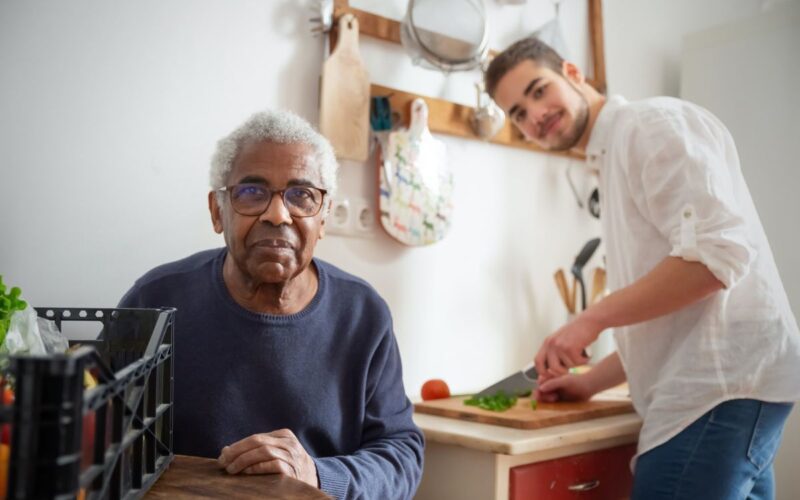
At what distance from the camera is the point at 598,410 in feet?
5.09

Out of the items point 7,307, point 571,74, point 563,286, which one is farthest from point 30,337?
point 563,286

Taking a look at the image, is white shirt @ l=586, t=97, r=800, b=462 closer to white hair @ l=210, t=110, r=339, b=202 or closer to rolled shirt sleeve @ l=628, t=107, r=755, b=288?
rolled shirt sleeve @ l=628, t=107, r=755, b=288

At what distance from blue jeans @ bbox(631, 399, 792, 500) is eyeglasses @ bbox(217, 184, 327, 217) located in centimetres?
80

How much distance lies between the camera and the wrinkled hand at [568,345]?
1.38 metres

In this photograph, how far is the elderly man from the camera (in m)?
1.07

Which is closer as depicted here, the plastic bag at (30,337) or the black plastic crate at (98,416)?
the black plastic crate at (98,416)

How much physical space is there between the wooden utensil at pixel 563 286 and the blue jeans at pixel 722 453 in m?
0.82

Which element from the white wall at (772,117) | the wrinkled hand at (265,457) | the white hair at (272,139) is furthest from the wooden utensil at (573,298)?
the wrinkled hand at (265,457)

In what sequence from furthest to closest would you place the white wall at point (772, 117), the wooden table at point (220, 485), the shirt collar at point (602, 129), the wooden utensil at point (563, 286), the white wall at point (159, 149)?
1. the wooden utensil at point (563, 286)
2. the white wall at point (772, 117)
3. the shirt collar at point (602, 129)
4. the white wall at point (159, 149)
5. the wooden table at point (220, 485)

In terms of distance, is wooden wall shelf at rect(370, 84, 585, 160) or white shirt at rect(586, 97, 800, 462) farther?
wooden wall shelf at rect(370, 84, 585, 160)

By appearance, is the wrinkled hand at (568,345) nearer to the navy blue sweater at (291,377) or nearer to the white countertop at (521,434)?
the white countertop at (521,434)

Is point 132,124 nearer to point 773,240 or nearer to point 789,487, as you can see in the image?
point 773,240

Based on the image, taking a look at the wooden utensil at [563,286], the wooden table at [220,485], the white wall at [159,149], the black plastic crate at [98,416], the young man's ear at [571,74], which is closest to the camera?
the black plastic crate at [98,416]

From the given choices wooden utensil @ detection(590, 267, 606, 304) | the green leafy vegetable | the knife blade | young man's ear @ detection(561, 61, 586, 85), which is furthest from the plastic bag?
wooden utensil @ detection(590, 267, 606, 304)
